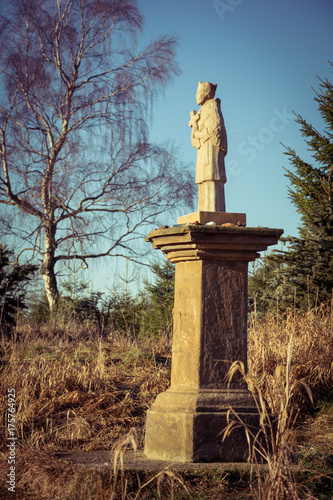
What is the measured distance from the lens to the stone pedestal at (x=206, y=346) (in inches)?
154

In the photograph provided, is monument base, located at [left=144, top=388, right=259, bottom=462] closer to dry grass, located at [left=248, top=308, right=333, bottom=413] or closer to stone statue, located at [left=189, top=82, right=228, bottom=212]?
stone statue, located at [left=189, top=82, right=228, bottom=212]

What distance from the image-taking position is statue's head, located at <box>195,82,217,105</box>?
193 inches

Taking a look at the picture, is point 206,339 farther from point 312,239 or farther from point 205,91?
point 312,239

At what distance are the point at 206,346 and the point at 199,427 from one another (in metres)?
0.64

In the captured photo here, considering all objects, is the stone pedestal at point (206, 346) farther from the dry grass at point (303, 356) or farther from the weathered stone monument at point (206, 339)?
the dry grass at point (303, 356)

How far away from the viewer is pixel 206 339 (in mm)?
4164

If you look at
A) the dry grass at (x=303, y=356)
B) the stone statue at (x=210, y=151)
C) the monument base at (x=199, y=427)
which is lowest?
the monument base at (x=199, y=427)

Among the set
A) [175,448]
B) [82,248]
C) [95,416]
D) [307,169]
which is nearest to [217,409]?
[175,448]

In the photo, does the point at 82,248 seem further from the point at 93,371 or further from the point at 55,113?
the point at 93,371

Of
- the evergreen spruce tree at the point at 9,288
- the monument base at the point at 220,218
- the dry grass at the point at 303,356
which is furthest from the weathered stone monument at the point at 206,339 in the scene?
the evergreen spruce tree at the point at 9,288

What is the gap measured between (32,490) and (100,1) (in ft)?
48.1

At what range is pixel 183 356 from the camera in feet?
13.9

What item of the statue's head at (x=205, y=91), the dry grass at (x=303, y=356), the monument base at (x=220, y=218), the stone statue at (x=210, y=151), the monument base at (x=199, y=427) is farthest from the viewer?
the dry grass at (x=303, y=356)

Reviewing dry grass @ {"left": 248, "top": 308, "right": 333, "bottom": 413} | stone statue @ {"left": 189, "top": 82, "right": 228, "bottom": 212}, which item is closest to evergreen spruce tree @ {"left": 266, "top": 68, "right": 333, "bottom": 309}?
dry grass @ {"left": 248, "top": 308, "right": 333, "bottom": 413}
